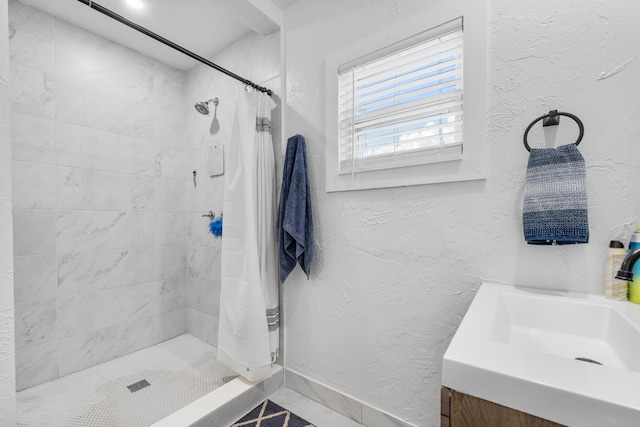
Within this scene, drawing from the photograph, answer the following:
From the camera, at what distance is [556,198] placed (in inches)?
36.1

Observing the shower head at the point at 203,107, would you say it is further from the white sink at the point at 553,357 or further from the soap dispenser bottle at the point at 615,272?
the soap dispenser bottle at the point at 615,272

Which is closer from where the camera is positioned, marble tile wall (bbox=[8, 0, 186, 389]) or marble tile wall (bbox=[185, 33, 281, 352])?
marble tile wall (bbox=[8, 0, 186, 389])

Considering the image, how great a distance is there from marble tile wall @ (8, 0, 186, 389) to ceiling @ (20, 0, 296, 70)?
10cm

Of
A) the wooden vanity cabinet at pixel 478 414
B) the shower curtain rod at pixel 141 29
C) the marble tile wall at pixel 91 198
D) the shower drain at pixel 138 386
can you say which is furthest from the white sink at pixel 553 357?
the marble tile wall at pixel 91 198

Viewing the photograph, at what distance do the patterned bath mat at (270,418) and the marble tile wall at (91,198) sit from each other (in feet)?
3.75

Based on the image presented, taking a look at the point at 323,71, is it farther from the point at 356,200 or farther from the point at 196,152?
the point at 196,152

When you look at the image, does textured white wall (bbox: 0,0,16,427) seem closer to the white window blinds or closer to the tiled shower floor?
the tiled shower floor

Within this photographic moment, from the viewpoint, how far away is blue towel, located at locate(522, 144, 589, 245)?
895mm

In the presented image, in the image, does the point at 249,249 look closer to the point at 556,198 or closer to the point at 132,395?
the point at 132,395

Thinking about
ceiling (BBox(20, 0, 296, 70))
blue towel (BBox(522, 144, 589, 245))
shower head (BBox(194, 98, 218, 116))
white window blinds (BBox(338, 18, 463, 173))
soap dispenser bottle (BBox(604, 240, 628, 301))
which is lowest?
soap dispenser bottle (BBox(604, 240, 628, 301))

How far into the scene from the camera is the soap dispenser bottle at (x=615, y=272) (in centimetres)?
87

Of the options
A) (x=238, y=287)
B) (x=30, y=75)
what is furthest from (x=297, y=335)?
(x=30, y=75)

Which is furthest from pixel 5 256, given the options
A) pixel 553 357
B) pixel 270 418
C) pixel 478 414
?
pixel 553 357

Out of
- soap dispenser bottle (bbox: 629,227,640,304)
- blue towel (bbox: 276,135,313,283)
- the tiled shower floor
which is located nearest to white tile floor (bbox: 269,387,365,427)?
the tiled shower floor
